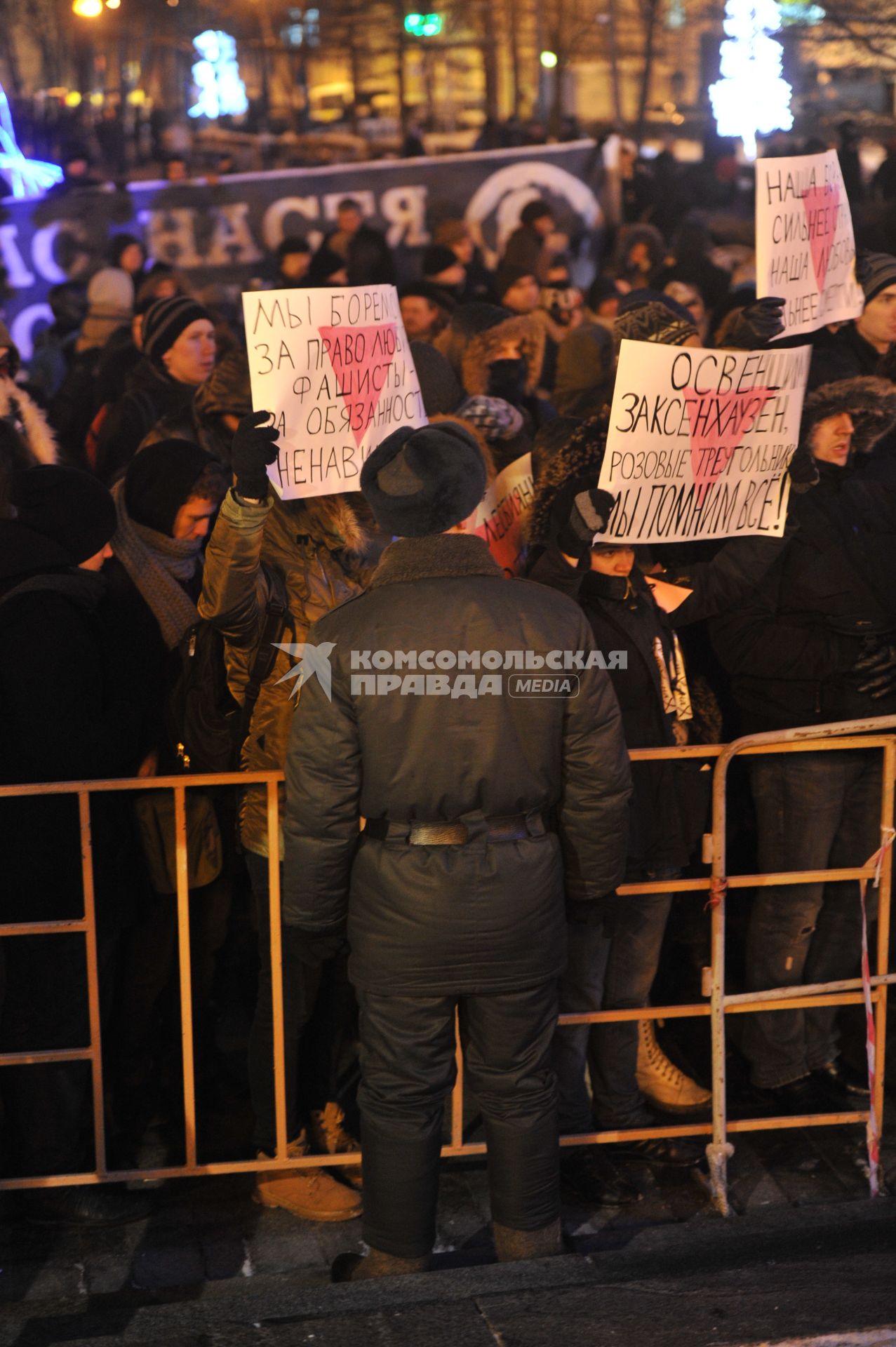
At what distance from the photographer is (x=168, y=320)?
6859 mm

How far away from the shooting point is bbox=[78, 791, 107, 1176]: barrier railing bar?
3.80 meters

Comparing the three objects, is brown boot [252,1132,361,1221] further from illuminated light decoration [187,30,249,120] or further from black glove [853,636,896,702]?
illuminated light decoration [187,30,249,120]

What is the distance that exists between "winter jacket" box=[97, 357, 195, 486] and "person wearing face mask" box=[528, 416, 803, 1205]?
3053 millimetres

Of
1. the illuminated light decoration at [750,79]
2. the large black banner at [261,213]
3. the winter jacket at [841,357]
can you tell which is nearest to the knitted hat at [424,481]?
the winter jacket at [841,357]

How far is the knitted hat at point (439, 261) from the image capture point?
992cm

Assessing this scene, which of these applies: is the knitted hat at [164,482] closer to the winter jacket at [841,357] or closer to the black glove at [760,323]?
the black glove at [760,323]

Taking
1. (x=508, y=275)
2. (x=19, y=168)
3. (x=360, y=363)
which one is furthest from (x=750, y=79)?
(x=360, y=363)

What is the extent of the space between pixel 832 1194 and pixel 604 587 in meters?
1.90

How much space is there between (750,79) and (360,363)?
34.0ft

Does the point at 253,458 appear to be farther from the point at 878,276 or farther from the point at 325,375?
the point at 878,276

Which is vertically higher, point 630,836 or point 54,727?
point 54,727

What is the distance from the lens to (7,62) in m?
15.2

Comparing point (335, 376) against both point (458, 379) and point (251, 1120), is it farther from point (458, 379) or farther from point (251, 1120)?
point (458, 379)

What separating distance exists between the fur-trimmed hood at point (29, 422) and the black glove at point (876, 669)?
3210 millimetres
